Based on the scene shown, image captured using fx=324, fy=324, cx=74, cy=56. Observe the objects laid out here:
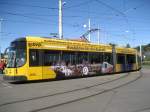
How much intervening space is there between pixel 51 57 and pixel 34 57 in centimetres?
194

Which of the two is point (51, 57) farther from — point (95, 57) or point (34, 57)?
point (95, 57)

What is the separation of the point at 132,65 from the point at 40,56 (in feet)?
64.2

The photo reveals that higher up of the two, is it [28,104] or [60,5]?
[60,5]

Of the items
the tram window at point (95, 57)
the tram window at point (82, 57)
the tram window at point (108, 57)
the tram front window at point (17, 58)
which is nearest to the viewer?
the tram front window at point (17, 58)

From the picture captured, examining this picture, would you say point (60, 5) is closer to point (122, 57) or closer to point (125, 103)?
point (122, 57)

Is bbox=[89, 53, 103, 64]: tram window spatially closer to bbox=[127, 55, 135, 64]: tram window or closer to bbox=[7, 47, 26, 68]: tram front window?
bbox=[127, 55, 135, 64]: tram window

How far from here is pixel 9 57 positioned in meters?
21.2

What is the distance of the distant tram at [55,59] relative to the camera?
20.5 meters

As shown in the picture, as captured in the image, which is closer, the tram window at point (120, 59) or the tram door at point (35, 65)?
the tram door at point (35, 65)

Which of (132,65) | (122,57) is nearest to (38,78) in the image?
(122,57)

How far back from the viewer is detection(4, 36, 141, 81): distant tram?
20.5m

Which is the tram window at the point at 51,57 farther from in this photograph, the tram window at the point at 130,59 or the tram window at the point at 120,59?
the tram window at the point at 130,59

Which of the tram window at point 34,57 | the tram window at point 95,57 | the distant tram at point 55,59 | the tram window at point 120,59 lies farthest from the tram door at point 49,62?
the tram window at point 120,59

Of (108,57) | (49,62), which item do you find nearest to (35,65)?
(49,62)
